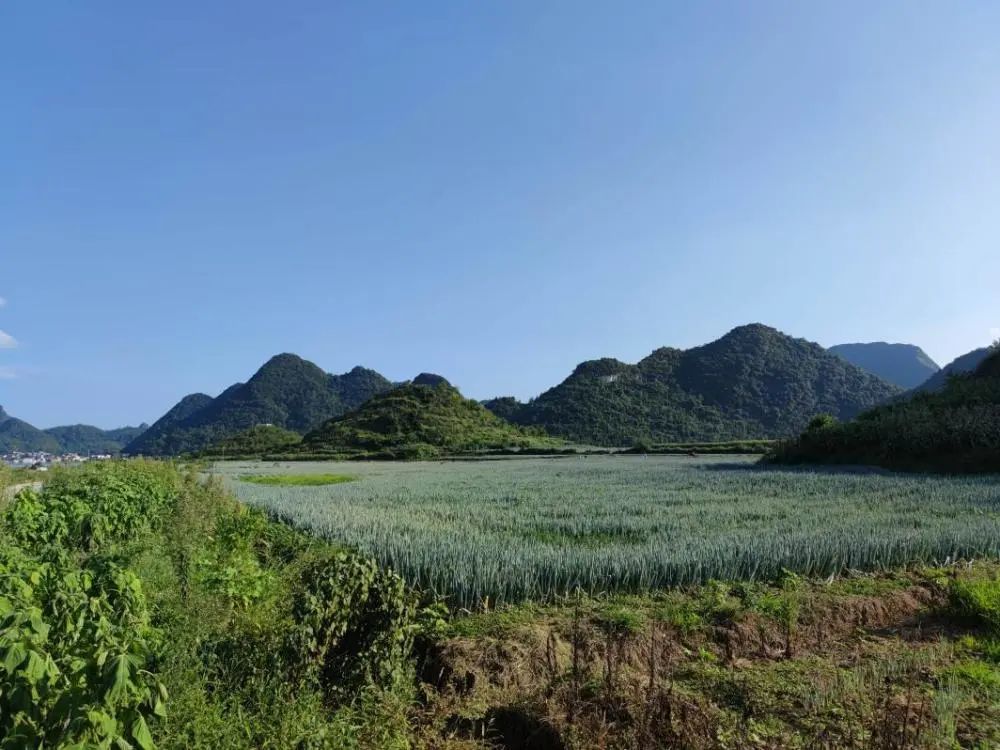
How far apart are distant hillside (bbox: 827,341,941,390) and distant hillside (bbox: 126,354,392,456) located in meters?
113

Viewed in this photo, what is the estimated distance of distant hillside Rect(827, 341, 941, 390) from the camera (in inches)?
5659

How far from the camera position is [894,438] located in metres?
24.6

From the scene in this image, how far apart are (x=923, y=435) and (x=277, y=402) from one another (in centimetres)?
11080

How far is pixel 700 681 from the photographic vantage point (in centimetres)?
426

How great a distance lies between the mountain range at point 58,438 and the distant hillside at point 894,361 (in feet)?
560

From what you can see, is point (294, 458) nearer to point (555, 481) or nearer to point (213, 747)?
point (555, 481)

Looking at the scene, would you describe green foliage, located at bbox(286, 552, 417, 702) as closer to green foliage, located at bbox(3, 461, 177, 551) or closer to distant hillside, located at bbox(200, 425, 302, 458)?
green foliage, located at bbox(3, 461, 177, 551)

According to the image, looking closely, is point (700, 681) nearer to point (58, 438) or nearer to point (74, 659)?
point (74, 659)

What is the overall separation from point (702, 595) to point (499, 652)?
7.86 ft

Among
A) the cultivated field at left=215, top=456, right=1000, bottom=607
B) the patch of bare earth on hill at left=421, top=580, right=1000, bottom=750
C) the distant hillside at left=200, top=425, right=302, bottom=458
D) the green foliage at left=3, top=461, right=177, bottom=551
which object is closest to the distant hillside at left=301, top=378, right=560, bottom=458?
the distant hillside at left=200, top=425, right=302, bottom=458

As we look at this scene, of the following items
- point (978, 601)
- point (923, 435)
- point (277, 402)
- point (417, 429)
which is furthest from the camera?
point (277, 402)

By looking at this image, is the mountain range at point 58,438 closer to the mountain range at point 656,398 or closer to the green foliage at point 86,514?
the mountain range at point 656,398

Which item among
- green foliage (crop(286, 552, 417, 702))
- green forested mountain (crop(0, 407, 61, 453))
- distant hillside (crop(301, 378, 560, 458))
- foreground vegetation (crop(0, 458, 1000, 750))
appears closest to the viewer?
foreground vegetation (crop(0, 458, 1000, 750))

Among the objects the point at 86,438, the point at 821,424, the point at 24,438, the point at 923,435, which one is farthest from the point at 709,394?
the point at 86,438
